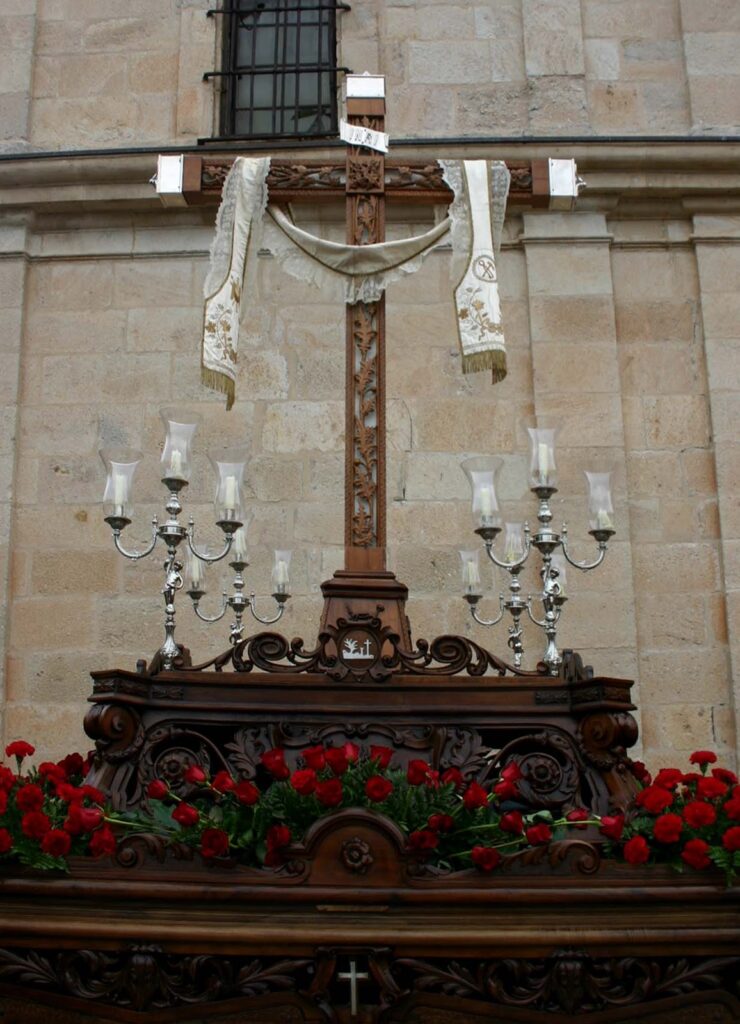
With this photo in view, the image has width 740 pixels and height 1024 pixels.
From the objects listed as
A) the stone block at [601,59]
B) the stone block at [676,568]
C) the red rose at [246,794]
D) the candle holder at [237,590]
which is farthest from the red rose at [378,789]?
the stone block at [601,59]

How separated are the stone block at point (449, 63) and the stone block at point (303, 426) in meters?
Answer: 2.43

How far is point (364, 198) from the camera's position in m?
5.53

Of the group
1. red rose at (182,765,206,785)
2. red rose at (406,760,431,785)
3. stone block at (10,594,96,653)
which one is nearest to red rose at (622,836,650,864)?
red rose at (406,760,431,785)

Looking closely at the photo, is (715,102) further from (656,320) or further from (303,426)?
(303,426)

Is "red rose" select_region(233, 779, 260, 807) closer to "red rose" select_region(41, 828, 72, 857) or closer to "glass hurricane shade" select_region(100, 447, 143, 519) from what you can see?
"red rose" select_region(41, 828, 72, 857)

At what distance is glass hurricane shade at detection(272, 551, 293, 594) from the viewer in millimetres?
6637

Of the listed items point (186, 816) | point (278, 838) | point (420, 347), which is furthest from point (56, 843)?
point (420, 347)

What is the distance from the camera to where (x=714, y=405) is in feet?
25.0

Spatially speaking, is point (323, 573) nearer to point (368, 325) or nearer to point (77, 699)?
point (77, 699)

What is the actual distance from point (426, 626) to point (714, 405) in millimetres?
2237

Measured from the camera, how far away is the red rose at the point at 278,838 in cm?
353

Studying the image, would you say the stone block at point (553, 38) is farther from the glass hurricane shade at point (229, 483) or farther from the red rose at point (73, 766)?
the red rose at point (73, 766)

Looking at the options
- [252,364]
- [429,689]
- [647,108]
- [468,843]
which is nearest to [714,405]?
[647,108]

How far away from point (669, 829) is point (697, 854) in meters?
0.11
